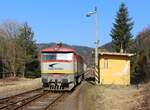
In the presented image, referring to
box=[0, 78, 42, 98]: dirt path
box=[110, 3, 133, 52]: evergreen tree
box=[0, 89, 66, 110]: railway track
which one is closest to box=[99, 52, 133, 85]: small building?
box=[0, 78, 42, 98]: dirt path

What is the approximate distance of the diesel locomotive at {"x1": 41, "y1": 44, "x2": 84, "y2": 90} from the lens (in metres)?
33.8

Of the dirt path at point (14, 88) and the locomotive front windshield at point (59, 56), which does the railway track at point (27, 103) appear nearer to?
the locomotive front windshield at point (59, 56)

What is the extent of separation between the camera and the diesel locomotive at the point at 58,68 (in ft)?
111

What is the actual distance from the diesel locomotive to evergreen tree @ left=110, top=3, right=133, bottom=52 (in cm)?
4674

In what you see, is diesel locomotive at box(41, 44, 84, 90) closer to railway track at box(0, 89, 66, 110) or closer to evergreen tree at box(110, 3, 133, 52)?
railway track at box(0, 89, 66, 110)

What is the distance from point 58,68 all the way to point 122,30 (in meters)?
50.2

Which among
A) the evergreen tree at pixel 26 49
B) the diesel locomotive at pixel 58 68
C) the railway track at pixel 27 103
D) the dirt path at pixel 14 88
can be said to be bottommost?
the railway track at pixel 27 103

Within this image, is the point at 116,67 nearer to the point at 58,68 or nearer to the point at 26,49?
the point at 58,68

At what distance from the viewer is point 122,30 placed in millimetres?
82750

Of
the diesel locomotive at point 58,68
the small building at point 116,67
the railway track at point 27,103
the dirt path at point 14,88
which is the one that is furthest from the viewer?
the small building at point 116,67

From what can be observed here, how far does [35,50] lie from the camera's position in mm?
89562

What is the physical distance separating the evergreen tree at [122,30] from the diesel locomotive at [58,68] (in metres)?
46.7

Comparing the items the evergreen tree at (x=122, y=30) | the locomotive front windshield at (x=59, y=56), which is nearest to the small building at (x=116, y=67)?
the locomotive front windshield at (x=59, y=56)


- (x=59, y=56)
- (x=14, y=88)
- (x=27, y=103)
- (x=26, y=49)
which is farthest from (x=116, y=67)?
(x=26, y=49)
